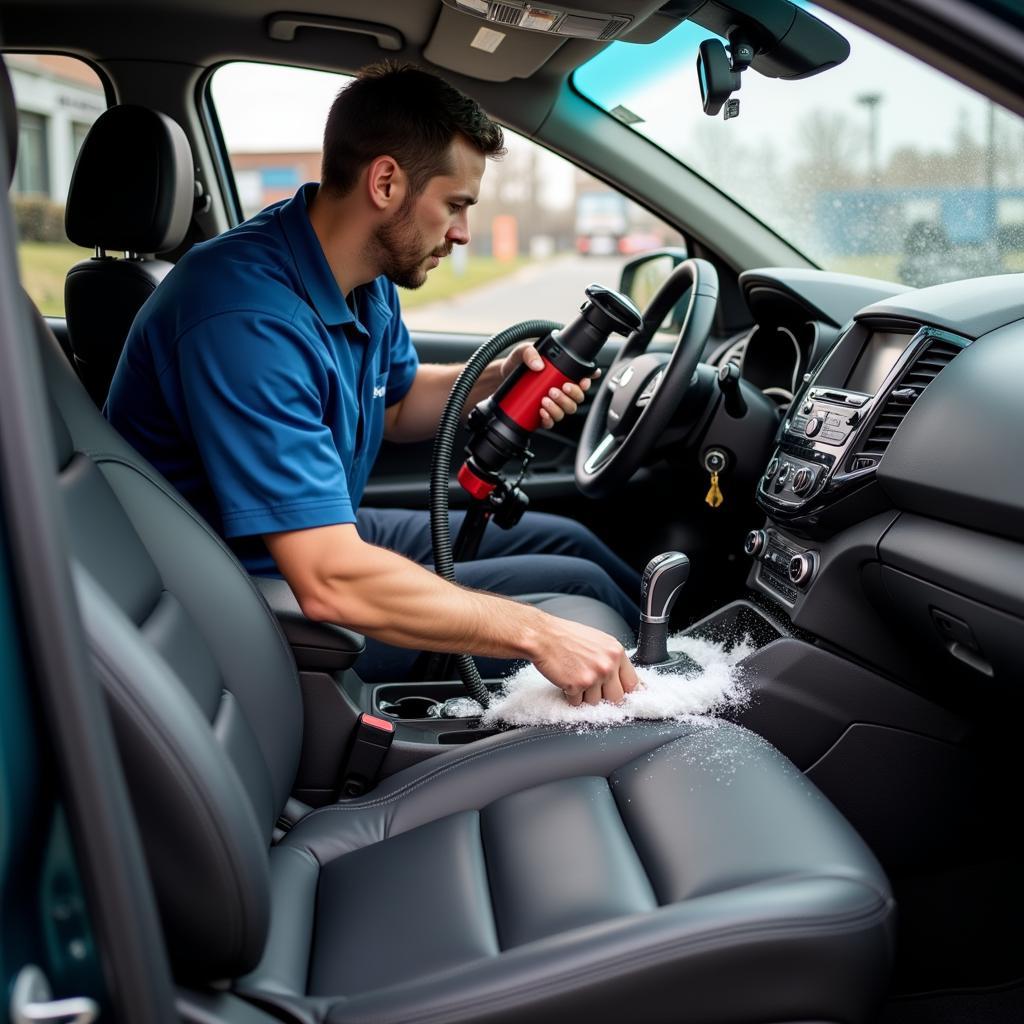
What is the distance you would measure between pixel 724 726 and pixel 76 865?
83 centimetres

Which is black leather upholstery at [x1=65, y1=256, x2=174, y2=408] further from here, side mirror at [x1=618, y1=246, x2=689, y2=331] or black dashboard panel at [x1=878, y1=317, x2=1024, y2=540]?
black dashboard panel at [x1=878, y1=317, x2=1024, y2=540]

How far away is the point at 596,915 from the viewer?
3.27 ft

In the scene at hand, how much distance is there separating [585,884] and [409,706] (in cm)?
65

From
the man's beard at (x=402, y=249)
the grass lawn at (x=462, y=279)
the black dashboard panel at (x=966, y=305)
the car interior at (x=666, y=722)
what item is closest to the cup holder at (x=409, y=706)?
the car interior at (x=666, y=722)

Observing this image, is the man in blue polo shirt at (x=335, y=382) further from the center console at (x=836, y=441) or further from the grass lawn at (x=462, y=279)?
the grass lawn at (x=462, y=279)

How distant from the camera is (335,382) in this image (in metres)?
1.48

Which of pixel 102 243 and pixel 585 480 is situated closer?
pixel 585 480

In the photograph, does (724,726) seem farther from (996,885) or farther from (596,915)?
(996,885)

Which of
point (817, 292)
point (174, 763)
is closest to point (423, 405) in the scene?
point (817, 292)

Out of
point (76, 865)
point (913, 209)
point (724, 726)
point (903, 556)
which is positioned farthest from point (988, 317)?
point (76, 865)

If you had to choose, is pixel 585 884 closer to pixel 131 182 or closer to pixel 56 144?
pixel 131 182

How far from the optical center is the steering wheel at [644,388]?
1.67 m

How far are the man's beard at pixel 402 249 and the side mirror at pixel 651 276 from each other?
94 centimetres

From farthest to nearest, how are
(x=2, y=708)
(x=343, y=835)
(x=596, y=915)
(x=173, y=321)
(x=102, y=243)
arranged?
(x=102, y=243) < (x=173, y=321) < (x=343, y=835) < (x=596, y=915) < (x=2, y=708)
